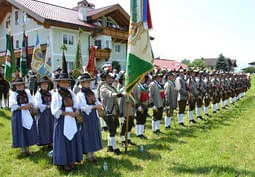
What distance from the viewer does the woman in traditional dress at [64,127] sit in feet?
18.7

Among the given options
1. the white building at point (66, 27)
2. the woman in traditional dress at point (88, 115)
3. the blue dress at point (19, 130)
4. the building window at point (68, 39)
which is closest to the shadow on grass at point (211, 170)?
the woman in traditional dress at point (88, 115)

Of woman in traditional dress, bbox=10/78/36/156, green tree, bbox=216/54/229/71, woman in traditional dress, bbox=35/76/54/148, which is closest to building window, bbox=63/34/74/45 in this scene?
woman in traditional dress, bbox=35/76/54/148

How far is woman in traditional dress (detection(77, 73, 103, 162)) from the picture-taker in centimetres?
617

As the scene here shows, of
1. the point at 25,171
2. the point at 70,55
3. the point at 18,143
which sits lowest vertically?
the point at 25,171

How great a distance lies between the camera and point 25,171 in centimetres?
619

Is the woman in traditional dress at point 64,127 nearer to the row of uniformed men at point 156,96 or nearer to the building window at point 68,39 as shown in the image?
the row of uniformed men at point 156,96

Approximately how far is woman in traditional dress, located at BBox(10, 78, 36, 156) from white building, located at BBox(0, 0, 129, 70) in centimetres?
1927

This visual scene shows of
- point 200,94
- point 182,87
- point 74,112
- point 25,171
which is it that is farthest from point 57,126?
point 200,94

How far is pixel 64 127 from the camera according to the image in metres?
5.73

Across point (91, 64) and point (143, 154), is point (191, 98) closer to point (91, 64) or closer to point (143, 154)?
point (91, 64)

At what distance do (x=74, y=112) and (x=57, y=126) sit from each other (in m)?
0.49

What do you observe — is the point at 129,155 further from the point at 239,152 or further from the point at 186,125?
the point at 186,125

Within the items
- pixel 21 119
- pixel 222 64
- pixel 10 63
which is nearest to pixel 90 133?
pixel 21 119

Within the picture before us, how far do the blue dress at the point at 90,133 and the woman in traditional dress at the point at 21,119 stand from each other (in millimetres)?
1786
